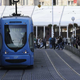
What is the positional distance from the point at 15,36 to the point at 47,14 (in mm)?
36619

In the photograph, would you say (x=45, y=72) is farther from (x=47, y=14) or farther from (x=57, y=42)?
(x=47, y=14)

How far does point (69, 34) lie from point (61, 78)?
1518 inches

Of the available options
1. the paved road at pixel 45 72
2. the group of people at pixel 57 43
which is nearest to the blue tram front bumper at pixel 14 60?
the paved road at pixel 45 72

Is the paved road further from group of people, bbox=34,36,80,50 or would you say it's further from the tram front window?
group of people, bbox=34,36,80,50

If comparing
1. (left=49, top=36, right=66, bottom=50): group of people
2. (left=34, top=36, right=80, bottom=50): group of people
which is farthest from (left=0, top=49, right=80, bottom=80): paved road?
(left=49, top=36, right=66, bottom=50): group of people

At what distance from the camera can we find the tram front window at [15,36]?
17.5m

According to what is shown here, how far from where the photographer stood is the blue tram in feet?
56.7

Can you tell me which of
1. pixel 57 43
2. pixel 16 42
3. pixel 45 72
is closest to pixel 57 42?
pixel 57 43

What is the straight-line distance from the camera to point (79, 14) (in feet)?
175

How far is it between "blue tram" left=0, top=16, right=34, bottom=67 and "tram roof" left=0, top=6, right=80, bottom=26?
33.4 meters

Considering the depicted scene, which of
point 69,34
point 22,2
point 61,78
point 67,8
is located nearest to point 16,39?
point 61,78

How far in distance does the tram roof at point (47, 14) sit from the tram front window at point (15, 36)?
3347cm

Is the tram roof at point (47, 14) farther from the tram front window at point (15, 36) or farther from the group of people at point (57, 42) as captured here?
the tram front window at point (15, 36)

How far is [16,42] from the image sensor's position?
17.5 metres
